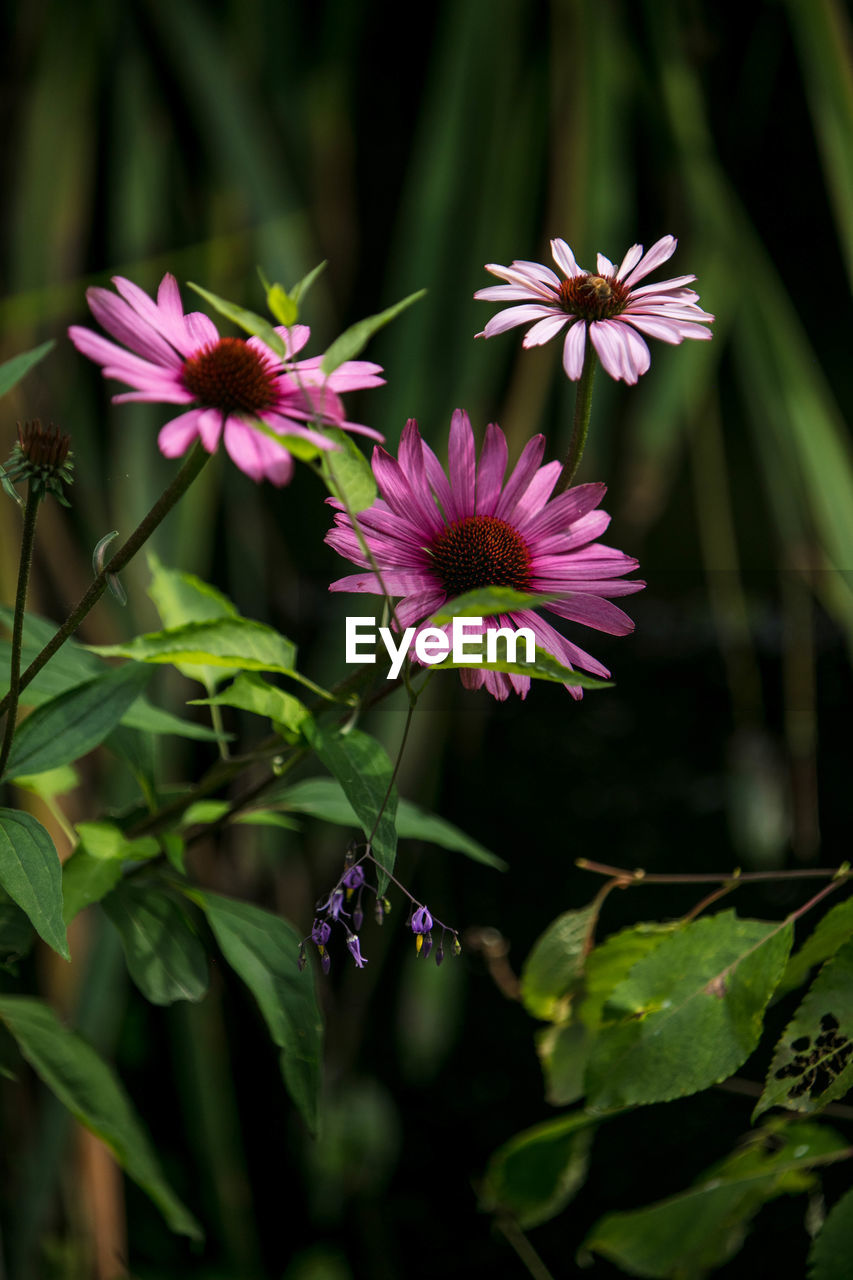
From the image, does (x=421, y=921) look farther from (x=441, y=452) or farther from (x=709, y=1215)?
(x=441, y=452)

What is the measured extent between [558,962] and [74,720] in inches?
5.7

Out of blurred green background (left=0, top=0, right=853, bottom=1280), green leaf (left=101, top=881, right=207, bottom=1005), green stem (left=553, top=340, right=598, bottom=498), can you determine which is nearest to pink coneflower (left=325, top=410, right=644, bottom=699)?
green stem (left=553, top=340, right=598, bottom=498)

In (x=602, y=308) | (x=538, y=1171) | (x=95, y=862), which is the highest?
(x=602, y=308)

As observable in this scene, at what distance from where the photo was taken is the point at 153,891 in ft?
0.84

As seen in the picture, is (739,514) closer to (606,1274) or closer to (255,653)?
(606,1274)

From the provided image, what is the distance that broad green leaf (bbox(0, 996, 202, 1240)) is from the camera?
0.81 feet

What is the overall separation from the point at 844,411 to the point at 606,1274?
61 centimetres

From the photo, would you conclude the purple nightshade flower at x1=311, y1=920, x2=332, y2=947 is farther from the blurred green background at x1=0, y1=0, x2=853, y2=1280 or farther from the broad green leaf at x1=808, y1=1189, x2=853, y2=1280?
the blurred green background at x1=0, y1=0, x2=853, y2=1280

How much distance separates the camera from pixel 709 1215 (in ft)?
0.92

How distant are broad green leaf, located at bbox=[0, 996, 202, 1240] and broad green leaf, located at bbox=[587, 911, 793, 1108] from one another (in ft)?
0.36

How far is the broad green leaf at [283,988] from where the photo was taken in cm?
23

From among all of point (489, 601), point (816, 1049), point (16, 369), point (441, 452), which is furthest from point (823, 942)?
point (441, 452)

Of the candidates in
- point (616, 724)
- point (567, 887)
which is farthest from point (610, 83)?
point (567, 887)

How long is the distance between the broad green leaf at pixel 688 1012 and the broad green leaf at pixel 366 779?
8 cm
